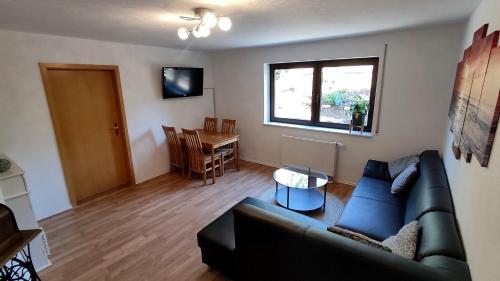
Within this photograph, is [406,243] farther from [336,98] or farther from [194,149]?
[194,149]

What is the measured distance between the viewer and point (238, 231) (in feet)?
5.50

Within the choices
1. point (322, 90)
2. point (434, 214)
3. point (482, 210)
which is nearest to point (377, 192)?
point (434, 214)

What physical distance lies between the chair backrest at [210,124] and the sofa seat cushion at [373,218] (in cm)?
304

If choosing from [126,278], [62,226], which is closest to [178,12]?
[126,278]

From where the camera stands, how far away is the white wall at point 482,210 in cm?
93

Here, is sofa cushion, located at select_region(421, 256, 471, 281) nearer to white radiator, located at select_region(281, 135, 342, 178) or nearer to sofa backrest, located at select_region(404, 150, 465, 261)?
sofa backrest, located at select_region(404, 150, 465, 261)

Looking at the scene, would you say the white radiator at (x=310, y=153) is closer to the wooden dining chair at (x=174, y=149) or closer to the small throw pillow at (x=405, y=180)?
the small throw pillow at (x=405, y=180)

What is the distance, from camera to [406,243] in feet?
4.74

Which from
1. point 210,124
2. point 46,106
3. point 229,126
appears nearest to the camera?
point 46,106

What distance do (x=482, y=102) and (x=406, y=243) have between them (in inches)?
36.2

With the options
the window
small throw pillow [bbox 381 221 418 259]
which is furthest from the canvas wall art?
the window

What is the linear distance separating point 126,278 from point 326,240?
182 centimetres

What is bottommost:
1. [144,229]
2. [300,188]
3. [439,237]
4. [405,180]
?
[144,229]

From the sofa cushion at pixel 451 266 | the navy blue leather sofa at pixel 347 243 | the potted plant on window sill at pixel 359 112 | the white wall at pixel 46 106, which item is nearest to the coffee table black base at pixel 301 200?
the navy blue leather sofa at pixel 347 243
